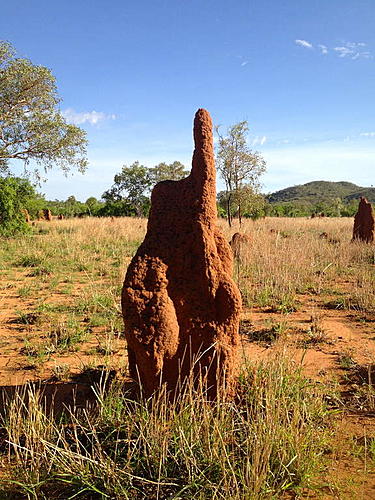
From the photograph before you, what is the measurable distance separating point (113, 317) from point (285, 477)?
393 cm

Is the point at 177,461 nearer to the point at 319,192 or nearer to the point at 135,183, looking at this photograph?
the point at 135,183

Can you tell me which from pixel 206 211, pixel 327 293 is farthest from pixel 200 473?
pixel 327 293

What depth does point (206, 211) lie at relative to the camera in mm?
3047

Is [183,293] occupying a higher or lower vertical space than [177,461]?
higher

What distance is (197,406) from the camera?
2.51 meters

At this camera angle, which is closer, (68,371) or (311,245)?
(68,371)

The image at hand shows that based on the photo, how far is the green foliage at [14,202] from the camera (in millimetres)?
14711

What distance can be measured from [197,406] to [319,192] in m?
90.3

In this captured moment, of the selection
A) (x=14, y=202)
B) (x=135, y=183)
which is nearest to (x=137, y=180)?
(x=135, y=183)

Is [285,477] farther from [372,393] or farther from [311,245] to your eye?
[311,245]

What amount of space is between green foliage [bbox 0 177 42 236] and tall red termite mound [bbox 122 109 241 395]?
13595 mm

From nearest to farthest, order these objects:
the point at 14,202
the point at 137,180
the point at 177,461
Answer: the point at 177,461, the point at 14,202, the point at 137,180

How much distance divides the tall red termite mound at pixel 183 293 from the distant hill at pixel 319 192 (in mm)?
76785

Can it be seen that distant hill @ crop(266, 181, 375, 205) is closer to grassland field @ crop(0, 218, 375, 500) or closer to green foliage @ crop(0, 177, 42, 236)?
green foliage @ crop(0, 177, 42, 236)
